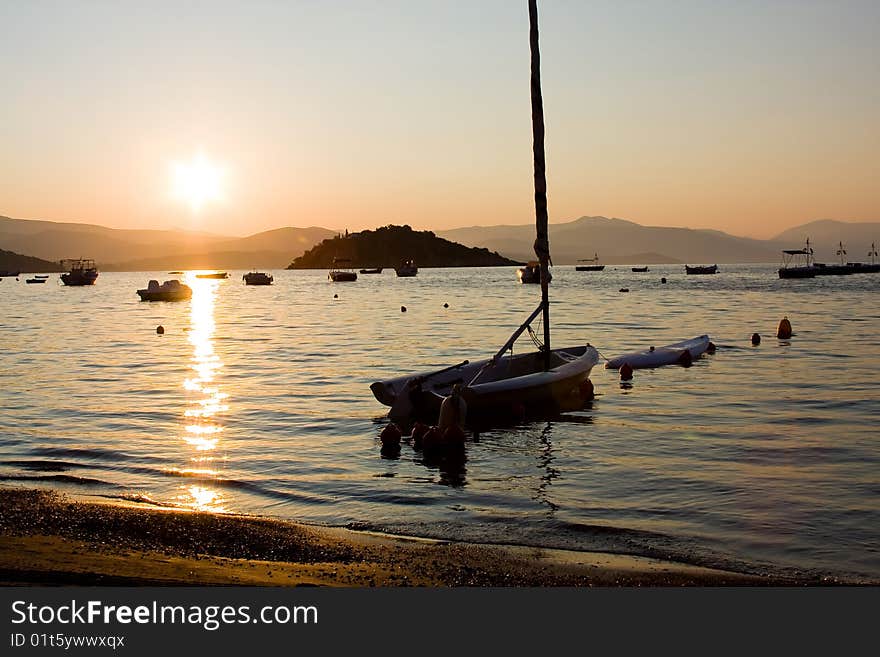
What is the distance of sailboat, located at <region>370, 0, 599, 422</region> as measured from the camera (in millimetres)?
23688

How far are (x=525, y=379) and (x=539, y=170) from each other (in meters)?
7.05

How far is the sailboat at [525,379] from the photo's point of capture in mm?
23688

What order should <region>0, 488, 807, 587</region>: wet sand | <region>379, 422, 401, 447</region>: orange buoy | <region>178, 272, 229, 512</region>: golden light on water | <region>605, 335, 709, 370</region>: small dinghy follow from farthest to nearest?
1. <region>605, 335, 709, 370</region>: small dinghy
2. <region>379, 422, 401, 447</region>: orange buoy
3. <region>178, 272, 229, 512</region>: golden light on water
4. <region>0, 488, 807, 587</region>: wet sand

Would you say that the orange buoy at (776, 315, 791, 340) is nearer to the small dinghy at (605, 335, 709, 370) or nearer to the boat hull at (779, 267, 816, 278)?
the small dinghy at (605, 335, 709, 370)

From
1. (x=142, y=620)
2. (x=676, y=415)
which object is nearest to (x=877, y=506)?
(x=676, y=415)

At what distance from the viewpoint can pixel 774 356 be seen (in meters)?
42.6

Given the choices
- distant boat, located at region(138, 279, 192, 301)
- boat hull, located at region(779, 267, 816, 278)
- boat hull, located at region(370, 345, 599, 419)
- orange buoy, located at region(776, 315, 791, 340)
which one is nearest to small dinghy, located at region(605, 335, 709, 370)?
boat hull, located at region(370, 345, 599, 419)

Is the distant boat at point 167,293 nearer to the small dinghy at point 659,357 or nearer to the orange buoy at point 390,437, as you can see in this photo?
the small dinghy at point 659,357

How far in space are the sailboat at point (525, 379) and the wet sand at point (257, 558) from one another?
1034 centimetres

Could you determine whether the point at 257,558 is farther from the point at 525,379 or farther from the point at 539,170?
the point at 539,170

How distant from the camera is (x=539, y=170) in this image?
2744 cm

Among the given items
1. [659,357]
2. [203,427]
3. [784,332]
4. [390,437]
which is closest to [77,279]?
[784,332]

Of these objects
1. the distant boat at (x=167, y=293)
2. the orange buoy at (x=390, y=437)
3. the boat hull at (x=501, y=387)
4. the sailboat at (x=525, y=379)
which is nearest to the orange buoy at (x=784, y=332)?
the sailboat at (x=525, y=379)

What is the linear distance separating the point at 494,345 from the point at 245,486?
32.5m
